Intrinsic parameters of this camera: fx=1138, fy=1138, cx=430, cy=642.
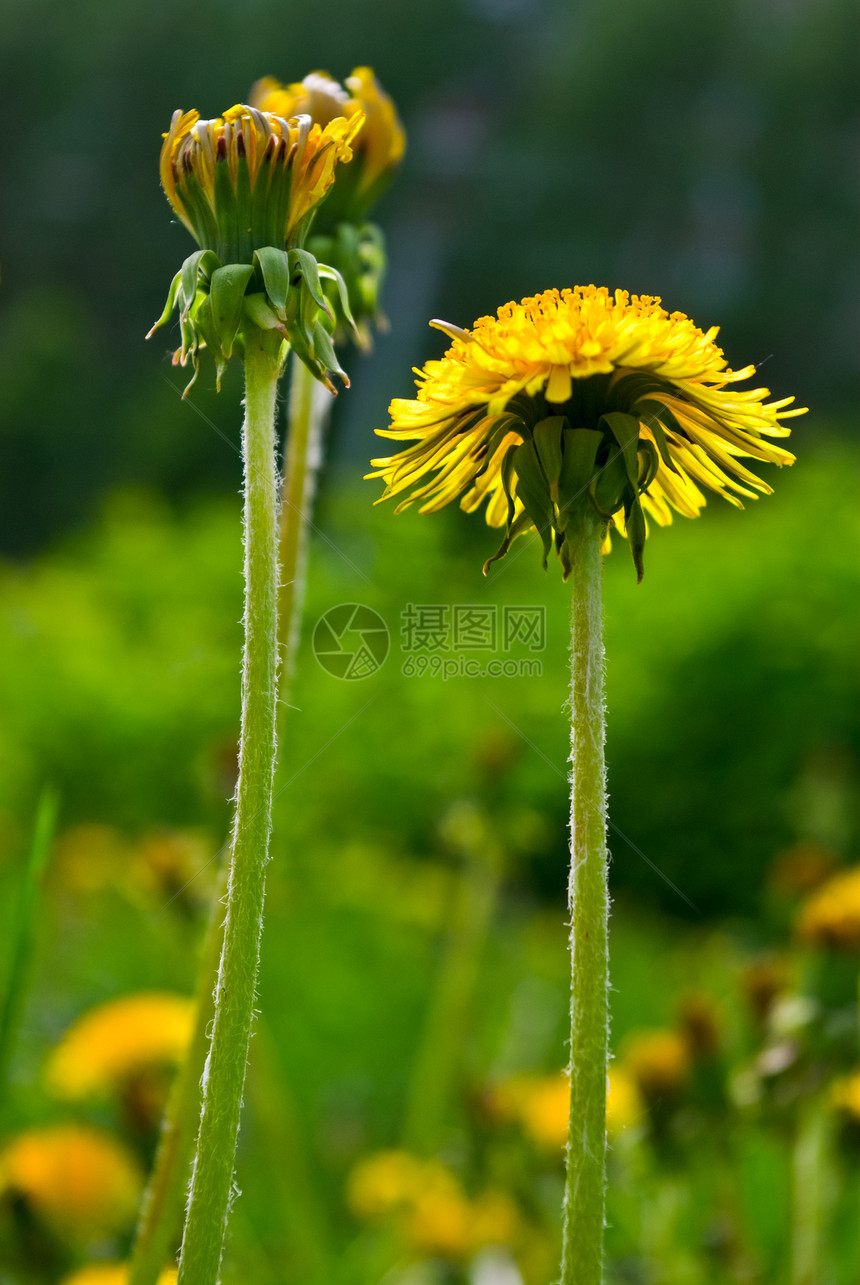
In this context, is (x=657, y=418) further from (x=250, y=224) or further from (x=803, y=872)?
(x=803, y=872)

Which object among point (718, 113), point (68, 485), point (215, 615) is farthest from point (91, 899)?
point (718, 113)

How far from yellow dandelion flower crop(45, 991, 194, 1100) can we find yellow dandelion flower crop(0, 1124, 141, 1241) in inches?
1.6

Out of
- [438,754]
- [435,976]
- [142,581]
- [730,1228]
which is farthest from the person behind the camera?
[142,581]

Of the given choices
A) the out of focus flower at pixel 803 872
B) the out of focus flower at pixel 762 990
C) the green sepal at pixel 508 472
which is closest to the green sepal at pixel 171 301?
the green sepal at pixel 508 472

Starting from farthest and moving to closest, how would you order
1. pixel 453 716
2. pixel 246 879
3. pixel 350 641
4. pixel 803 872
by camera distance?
pixel 453 716 → pixel 350 641 → pixel 803 872 → pixel 246 879

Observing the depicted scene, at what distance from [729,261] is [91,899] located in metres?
5.43

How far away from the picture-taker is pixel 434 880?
2090 mm

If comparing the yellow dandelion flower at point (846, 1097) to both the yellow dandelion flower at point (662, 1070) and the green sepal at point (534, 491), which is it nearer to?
the yellow dandelion flower at point (662, 1070)

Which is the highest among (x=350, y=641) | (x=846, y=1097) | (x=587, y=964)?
(x=350, y=641)

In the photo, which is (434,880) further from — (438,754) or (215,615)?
(215,615)

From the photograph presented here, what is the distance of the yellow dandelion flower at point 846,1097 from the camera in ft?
2.02

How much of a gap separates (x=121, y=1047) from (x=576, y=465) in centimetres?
56

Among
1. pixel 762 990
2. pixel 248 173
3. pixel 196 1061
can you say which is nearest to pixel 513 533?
pixel 248 173

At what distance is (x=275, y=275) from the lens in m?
0.30
